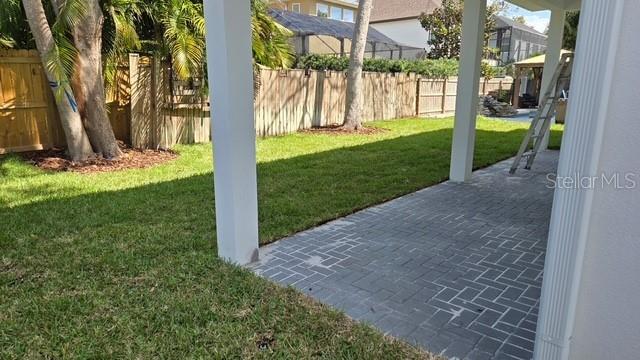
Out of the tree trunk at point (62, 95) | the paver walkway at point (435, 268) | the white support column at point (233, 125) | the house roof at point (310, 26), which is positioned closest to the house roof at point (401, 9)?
the house roof at point (310, 26)

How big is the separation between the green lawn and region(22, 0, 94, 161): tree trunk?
2.37ft

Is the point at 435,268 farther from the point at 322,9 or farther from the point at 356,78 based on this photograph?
the point at 322,9

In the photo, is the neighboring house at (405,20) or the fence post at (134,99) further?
the neighboring house at (405,20)

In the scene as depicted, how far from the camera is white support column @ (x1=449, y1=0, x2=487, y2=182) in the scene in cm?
562

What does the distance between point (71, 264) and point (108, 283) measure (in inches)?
20.2

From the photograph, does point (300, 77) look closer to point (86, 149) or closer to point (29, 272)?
point (86, 149)

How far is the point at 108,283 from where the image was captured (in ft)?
10.2

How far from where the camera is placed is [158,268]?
336 cm

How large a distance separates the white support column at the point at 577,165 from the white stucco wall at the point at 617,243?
3 cm

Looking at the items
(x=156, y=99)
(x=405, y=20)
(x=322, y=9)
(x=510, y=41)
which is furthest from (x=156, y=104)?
(x=322, y=9)

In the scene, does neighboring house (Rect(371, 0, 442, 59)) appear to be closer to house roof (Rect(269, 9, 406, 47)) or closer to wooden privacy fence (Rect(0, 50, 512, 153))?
house roof (Rect(269, 9, 406, 47))

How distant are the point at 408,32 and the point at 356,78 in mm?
22211

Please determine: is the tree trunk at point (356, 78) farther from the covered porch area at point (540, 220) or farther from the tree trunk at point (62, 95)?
the tree trunk at point (62, 95)

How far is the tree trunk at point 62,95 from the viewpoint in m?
6.14
